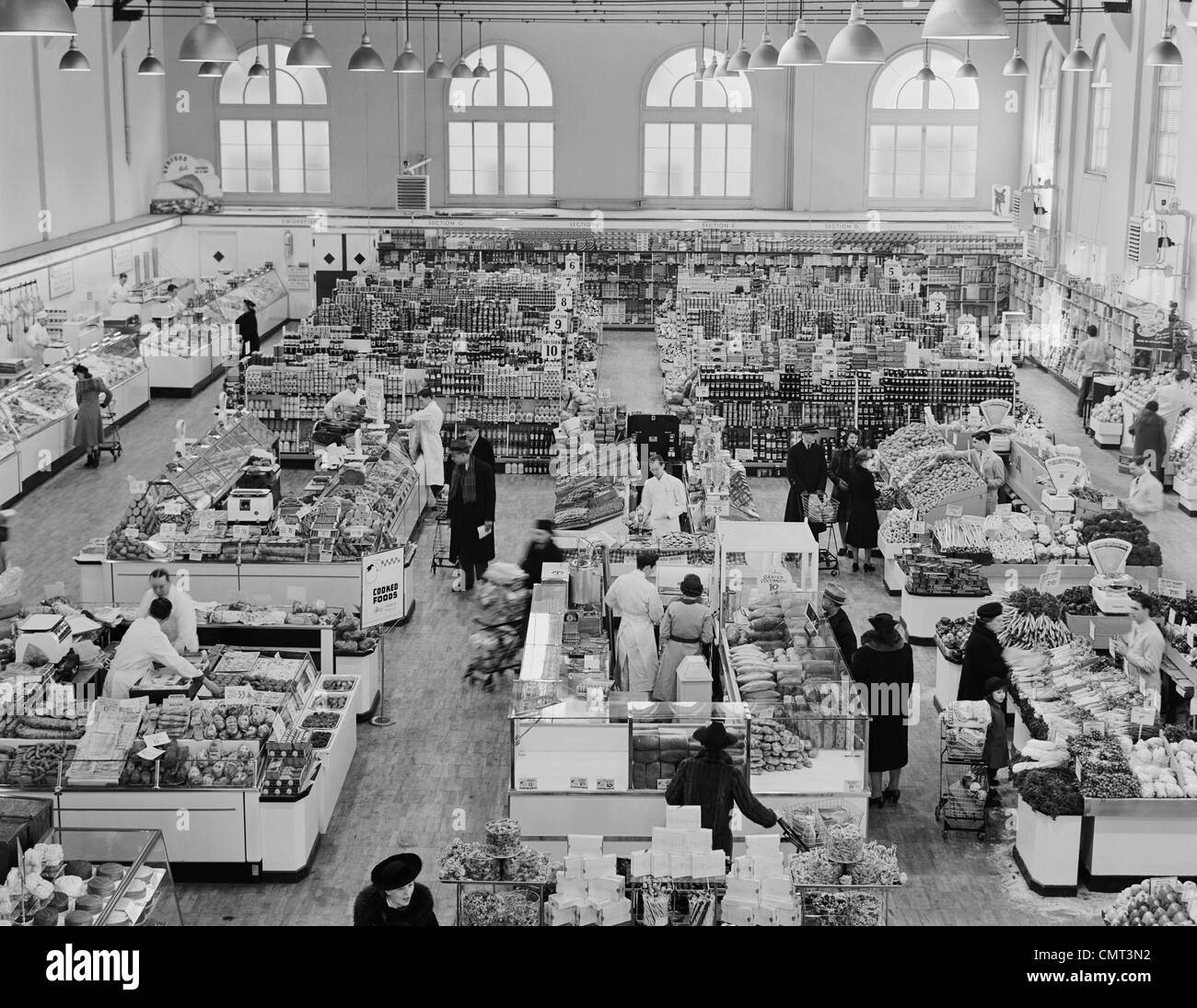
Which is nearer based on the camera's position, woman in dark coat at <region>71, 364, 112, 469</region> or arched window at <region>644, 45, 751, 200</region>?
woman in dark coat at <region>71, 364, 112, 469</region>

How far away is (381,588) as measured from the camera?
411 inches

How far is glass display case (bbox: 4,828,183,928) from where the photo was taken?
6504 millimetres

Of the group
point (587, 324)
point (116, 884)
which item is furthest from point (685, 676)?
point (587, 324)

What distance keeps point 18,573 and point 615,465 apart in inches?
195

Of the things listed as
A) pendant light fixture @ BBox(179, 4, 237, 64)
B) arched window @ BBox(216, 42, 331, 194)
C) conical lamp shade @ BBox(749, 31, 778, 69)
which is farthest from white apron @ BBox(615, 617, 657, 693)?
arched window @ BBox(216, 42, 331, 194)

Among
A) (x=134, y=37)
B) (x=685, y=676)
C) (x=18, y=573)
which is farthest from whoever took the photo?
(x=134, y=37)

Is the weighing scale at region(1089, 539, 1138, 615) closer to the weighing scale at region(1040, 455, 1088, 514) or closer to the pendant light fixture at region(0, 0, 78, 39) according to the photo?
the weighing scale at region(1040, 455, 1088, 514)

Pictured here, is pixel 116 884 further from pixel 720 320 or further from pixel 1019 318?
pixel 1019 318

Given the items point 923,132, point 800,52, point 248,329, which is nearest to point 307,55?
point 800,52

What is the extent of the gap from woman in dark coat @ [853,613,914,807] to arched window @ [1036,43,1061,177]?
20882 millimetres

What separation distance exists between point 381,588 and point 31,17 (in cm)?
416

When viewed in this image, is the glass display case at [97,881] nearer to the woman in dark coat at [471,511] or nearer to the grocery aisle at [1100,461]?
the woman in dark coat at [471,511]

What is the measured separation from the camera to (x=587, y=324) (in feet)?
75.8

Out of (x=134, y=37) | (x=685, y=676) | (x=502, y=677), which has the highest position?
(x=134, y=37)
